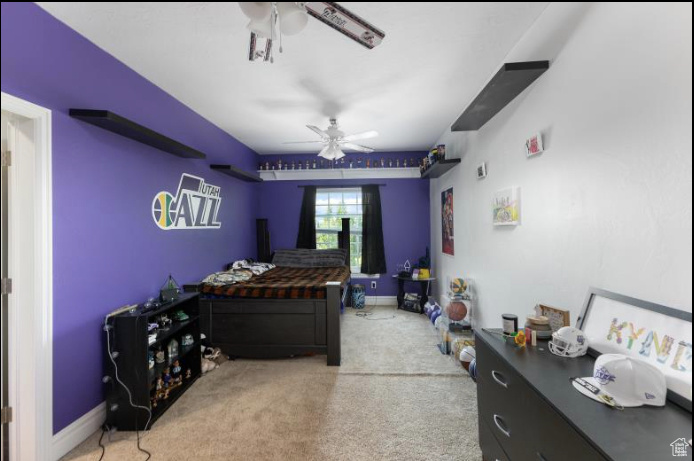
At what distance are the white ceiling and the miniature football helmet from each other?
50.6 inches

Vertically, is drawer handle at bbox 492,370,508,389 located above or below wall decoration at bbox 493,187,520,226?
below

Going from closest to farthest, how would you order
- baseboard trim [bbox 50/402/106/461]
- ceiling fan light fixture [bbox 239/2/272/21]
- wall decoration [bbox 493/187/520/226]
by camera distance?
1. ceiling fan light fixture [bbox 239/2/272/21]
2. baseboard trim [bbox 50/402/106/461]
3. wall decoration [bbox 493/187/520/226]

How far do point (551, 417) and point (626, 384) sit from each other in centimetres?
26

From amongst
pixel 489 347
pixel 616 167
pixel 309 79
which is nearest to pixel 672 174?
pixel 616 167

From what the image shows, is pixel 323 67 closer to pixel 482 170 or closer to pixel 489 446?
pixel 482 170

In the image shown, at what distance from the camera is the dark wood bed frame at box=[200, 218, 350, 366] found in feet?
9.70

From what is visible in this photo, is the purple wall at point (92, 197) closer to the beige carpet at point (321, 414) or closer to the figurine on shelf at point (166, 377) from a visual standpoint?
the figurine on shelf at point (166, 377)

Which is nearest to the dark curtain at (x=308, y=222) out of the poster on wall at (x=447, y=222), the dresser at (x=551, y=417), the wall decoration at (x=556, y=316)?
the poster on wall at (x=447, y=222)

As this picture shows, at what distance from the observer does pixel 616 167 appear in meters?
1.25

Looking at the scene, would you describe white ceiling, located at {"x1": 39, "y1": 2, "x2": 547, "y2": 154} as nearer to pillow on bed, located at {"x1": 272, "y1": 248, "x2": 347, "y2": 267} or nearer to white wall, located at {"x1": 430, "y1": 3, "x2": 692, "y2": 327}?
white wall, located at {"x1": 430, "y1": 3, "x2": 692, "y2": 327}

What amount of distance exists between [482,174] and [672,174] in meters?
1.73

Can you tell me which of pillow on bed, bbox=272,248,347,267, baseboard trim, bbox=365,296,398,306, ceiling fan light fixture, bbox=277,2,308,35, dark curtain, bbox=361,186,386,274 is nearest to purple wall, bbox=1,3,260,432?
ceiling fan light fixture, bbox=277,2,308,35

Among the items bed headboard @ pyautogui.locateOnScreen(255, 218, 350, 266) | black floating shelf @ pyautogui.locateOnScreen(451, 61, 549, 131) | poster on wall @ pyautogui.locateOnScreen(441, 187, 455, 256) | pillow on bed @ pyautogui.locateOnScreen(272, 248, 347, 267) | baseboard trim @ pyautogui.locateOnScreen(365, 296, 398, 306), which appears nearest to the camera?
black floating shelf @ pyautogui.locateOnScreen(451, 61, 549, 131)

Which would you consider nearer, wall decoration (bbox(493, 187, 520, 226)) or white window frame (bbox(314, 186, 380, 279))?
wall decoration (bbox(493, 187, 520, 226))
